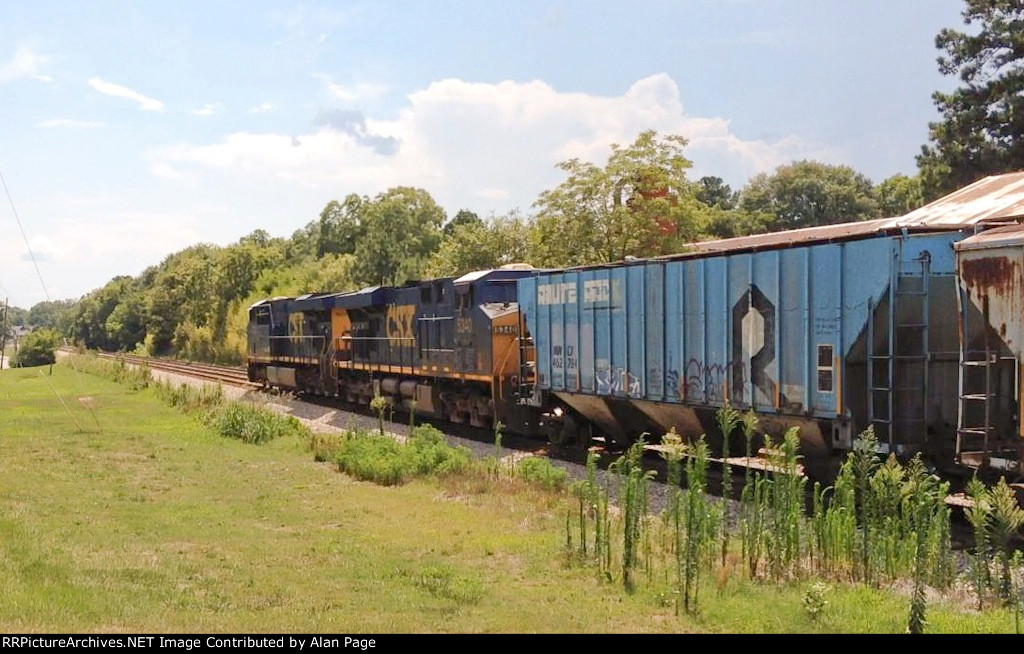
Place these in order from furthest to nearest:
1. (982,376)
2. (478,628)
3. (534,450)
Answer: (534,450), (982,376), (478,628)

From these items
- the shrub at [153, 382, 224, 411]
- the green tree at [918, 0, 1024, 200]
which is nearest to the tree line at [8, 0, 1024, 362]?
the green tree at [918, 0, 1024, 200]

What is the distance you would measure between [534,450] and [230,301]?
210 feet

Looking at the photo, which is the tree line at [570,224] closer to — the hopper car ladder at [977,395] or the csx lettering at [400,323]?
the csx lettering at [400,323]

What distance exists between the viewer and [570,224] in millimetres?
35062

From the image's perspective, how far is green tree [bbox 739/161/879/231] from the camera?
283ft

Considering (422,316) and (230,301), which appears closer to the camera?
(422,316)

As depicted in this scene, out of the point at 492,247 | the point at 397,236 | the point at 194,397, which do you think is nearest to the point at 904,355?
the point at 194,397

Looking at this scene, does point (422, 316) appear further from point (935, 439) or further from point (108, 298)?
point (108, 298)

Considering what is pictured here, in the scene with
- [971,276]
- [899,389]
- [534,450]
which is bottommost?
[534,450]

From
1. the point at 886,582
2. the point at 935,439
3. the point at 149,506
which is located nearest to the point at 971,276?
the point at 935,439

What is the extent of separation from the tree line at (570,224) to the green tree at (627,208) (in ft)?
0.15

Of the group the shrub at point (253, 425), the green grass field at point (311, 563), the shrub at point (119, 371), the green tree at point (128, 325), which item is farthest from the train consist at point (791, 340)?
the green tree at point (128, 325)

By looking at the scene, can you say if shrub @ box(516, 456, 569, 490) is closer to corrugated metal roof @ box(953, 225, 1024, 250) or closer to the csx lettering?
corrugated metal roof @ box(953, 225, 1024, 250)

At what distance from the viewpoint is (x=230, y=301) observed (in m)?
80.1
